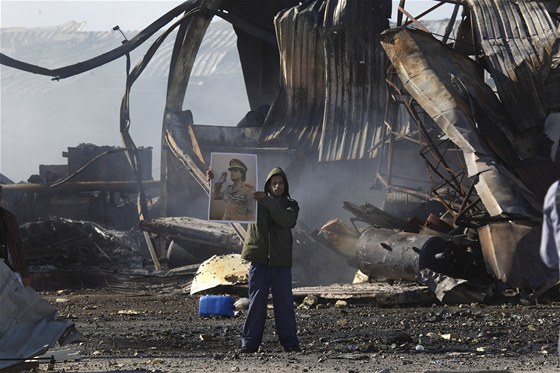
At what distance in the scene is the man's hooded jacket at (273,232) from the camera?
880 cm

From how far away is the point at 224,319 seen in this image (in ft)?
40.6

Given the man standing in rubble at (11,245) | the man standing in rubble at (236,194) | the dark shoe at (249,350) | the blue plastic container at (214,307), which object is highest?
the man standing in rubble at (236,194)

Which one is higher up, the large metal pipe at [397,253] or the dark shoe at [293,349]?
the large metal pipe at [397,253]

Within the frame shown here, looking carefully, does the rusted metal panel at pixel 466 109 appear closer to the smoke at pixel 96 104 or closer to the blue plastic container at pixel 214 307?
the blue plastic container at pixel 214 307

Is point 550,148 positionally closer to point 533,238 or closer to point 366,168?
point 533,238

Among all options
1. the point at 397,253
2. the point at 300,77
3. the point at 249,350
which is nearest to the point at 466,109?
the point at 397,253

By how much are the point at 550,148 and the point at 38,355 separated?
29.3ft

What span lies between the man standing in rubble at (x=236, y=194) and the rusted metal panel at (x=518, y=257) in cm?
501

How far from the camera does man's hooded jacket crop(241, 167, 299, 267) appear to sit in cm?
880

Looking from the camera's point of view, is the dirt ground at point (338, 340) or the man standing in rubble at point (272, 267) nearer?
→ the dirt ground at point (338, 340)

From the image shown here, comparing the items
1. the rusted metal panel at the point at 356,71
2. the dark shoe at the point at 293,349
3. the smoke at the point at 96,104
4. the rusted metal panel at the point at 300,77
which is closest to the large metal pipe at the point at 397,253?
the rusted metal panel at the point at 356,71

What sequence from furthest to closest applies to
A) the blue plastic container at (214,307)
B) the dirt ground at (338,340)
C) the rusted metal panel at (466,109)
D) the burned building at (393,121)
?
the burned building at (393,121), the rusted metal panel at (466,109), the blue plastic container at (214,307), the dirt ground at (338,340)

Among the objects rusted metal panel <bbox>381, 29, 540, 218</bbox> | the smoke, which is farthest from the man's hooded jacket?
the smoke

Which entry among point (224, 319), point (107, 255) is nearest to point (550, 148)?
point (224, 319)
